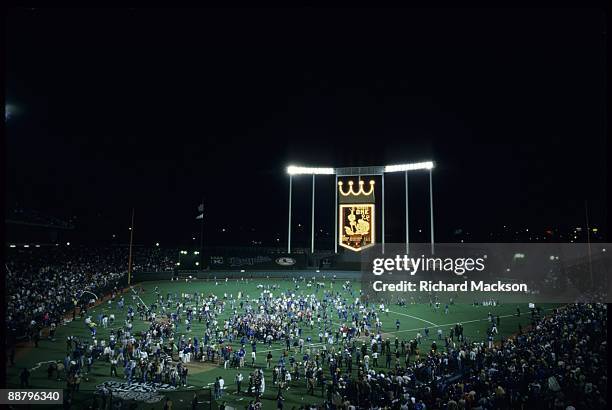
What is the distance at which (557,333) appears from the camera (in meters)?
22.9

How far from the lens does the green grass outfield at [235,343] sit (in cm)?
2131

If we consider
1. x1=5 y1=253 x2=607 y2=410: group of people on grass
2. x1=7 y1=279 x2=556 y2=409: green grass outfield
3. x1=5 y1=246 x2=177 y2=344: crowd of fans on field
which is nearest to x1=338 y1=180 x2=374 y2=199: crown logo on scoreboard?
x1=5 y1=253 x2=607 y2=410: group of people on grass

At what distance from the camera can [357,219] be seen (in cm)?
4509

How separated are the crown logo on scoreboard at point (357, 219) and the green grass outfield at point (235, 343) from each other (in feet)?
23.7

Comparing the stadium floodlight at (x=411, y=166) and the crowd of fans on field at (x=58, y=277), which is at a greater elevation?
the stadium floodlight at (x=411, y=166)

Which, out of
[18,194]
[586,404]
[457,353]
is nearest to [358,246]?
[457,353]

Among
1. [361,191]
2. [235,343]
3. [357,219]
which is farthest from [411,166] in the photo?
[235,343]

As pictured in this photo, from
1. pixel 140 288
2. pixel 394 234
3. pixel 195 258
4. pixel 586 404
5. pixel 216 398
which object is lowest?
pixel 216 398

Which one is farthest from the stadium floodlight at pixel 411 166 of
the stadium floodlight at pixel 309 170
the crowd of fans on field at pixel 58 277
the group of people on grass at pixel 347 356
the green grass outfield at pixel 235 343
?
the crowd of fans on field at pixel 58 277

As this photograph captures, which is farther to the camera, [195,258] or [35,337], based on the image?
[195,258]

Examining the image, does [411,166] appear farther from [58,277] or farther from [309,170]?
[58,277]

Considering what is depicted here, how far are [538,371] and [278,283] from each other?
41221 mm

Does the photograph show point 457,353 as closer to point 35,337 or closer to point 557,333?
point 557,333

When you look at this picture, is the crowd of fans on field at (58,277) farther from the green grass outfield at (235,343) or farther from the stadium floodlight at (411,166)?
the stadium floodlight at (411,166)
